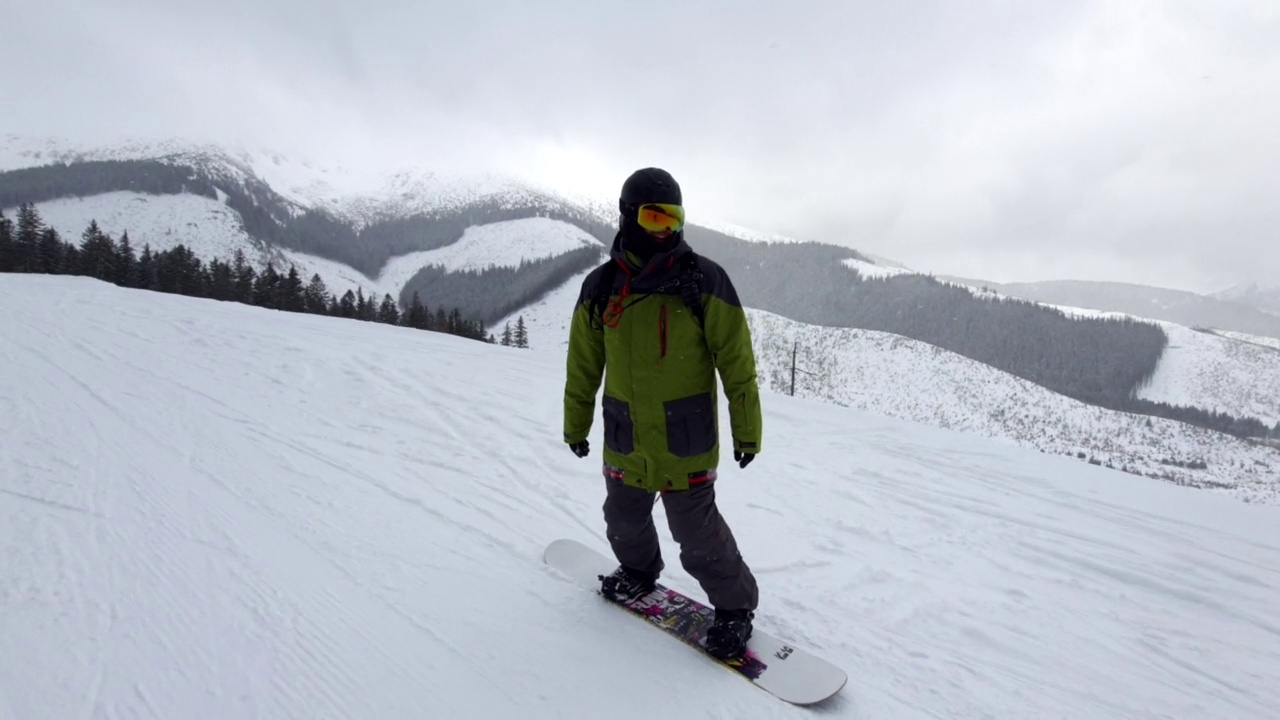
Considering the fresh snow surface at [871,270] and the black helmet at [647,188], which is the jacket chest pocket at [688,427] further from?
the fresh snow surface at [871,270]

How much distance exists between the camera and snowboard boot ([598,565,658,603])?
130 inches

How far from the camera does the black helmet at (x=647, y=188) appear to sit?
265 cm

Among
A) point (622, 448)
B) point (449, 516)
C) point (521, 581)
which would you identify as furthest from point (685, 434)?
point (449, 516)

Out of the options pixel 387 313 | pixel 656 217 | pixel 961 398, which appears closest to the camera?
pixel 656 217

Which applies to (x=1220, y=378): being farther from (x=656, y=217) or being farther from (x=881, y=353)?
(x=656, y=217)

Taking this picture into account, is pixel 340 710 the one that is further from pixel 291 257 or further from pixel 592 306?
pixel 291 257

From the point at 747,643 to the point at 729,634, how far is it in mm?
185

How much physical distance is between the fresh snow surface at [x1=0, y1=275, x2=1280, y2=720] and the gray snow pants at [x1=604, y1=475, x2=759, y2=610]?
39 centimetres

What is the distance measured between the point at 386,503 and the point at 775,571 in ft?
9.94

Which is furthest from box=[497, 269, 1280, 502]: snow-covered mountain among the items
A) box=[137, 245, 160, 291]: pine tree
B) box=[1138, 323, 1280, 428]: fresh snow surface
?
box=[137, 245, 160, 291]: pine tree

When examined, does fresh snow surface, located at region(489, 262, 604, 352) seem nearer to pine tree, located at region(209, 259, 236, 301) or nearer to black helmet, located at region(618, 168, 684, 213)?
pine tree, located at region(209, 259, 236, 301)

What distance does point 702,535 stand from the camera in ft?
9.31

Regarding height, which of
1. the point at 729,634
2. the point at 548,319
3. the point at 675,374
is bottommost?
the point at 729,634

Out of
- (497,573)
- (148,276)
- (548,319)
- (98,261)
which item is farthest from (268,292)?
(497,573)
